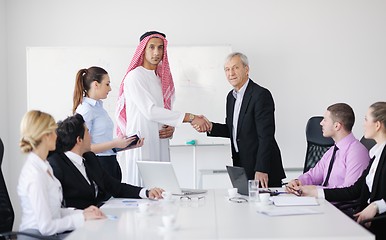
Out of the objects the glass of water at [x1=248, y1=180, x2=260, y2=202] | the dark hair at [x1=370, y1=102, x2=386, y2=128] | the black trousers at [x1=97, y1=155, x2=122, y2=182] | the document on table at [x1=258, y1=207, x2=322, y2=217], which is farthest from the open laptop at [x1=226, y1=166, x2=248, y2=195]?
the black trousers at [x1=97, y1=155, x2=122, y2=182]

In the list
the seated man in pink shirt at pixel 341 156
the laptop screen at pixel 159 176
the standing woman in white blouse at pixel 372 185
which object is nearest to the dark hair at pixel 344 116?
the seated man in pink shirt at pixel 341 156

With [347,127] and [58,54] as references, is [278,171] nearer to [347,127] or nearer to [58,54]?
[347,127]

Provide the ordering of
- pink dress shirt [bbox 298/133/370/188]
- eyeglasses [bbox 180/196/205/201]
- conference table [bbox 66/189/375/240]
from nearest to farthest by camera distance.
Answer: conference table [bbox 66/189/375/240] < eyeglasses [bbox 180/196/205/201] < pink dress shirt [bbox 298/133/370/188]

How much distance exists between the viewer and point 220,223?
237cm

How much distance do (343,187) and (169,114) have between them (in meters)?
1.29

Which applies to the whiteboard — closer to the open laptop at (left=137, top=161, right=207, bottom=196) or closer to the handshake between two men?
the handshake between two men

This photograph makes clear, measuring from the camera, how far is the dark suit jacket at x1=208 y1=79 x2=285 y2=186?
3570 millimetres

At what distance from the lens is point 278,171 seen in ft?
12.2

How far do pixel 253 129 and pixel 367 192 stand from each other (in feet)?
3.05

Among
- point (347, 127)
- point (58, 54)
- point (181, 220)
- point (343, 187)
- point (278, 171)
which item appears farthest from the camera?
point (58, 54)

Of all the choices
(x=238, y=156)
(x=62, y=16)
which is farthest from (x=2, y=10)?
(x=238, y=156)

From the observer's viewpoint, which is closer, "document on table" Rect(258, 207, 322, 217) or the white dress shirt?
the white dress shirt

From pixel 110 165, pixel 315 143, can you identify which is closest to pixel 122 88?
pixel 110 165

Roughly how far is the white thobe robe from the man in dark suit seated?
0.60 m
